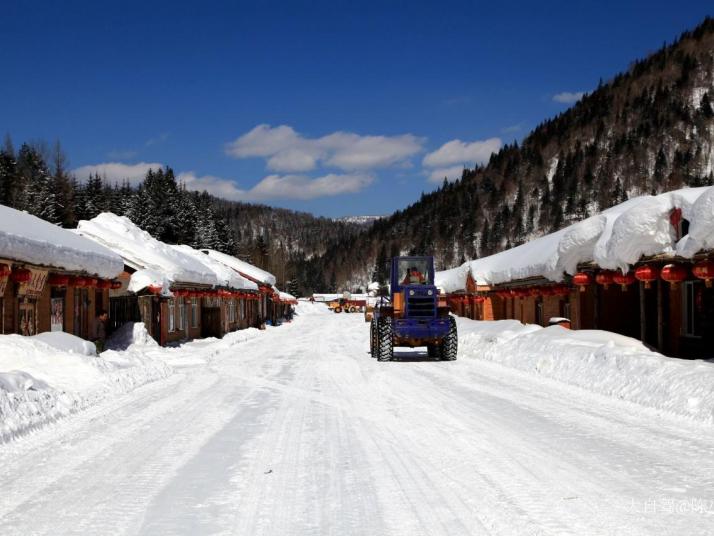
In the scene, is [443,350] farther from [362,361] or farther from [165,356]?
[165,356]

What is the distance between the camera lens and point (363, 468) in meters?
6.80

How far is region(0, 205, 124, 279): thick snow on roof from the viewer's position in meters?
14.2

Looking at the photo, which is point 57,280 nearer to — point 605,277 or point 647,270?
point 605,277

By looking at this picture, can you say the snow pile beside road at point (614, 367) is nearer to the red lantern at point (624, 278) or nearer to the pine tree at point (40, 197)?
the red lantern at point (624, 278)

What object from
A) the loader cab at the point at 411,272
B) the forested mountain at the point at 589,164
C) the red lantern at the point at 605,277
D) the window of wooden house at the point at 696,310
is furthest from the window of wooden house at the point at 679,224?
the forested mountain at the point at 589,164

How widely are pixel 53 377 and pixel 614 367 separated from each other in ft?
34.0

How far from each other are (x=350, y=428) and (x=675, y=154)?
5702 inches

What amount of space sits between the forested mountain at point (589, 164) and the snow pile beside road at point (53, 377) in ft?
390

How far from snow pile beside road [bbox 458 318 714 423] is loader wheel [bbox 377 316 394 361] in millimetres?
3199

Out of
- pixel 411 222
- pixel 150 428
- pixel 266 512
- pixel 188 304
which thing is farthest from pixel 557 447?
pixel 411 222

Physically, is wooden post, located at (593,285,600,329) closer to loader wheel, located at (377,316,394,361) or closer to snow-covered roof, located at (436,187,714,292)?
snow-covered roof, located at (436,187,714,292)

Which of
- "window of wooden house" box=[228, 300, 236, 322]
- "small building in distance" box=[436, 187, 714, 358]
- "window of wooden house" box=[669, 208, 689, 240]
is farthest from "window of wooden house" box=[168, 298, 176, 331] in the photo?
"window of wooden house" box=[669, 208, 689, 240]

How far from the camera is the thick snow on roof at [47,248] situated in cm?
1418

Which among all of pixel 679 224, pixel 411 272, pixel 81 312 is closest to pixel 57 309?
pixel 81 312
